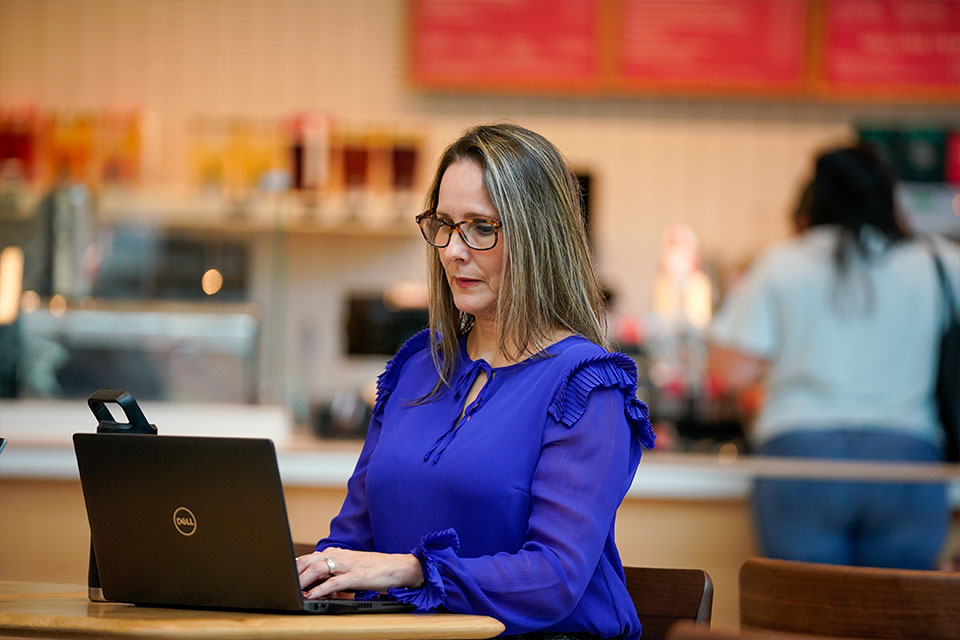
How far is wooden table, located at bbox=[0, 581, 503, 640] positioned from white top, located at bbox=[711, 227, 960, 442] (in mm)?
1541

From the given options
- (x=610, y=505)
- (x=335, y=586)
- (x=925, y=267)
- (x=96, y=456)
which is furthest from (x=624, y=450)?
(x=925, y=267)

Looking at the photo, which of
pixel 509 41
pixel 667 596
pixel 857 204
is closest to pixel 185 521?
pixel 667 596

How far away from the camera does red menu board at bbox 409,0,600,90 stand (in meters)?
4.91

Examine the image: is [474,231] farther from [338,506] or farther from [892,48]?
[892,48]

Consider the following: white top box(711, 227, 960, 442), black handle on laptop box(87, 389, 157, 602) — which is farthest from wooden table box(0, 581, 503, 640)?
white top box(711, 227, 960, 442)

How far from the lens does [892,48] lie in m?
4.91

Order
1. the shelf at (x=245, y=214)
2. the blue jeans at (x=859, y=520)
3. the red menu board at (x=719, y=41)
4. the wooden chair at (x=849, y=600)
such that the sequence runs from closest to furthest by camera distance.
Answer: the wooden chair at (x=849, y=600)
the blue jeans at (x=859, y=520)
the shelf at (x=245, y=214)
the red menu board at (x=719, y=41)

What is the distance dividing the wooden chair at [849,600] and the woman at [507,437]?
0.84ft

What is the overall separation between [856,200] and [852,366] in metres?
0.38

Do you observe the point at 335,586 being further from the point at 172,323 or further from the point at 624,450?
the point at 172,323

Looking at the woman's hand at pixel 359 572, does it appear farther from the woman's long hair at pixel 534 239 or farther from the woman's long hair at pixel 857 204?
the woman's long hair at pixel 857 204

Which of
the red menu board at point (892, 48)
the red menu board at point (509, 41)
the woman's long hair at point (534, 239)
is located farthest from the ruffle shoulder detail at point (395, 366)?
the red menu board at point (892, 48)

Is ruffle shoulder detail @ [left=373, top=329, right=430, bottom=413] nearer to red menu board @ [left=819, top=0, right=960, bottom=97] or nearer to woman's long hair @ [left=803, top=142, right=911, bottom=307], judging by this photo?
woman's long hair @ [left=803, top=142, right=911, bottom=307]

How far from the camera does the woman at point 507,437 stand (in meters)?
1.43
